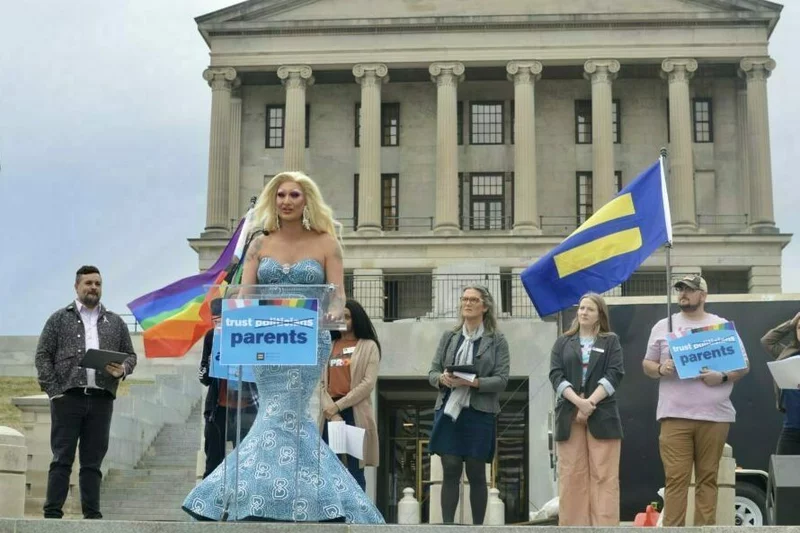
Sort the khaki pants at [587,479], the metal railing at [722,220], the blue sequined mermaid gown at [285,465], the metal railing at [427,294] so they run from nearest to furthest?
the blue sequined mermaid gown at [285,465], the khaki pants at [587,479], the metal railing at [427,294], the metal railing at [722,220]

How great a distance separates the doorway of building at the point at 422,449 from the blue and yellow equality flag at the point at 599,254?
15.6 metres

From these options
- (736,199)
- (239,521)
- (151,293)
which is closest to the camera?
(239,521)

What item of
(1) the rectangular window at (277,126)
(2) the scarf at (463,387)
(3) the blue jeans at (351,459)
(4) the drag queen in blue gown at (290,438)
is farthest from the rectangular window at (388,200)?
(4) the drag queen in blue gown at (290,438)

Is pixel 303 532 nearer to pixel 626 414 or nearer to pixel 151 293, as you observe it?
pixel 626 414

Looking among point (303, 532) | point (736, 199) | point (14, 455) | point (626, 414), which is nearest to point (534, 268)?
point (626, 414)

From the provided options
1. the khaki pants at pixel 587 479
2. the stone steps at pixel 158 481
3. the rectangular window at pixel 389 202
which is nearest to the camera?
the khaki pants at pixel 587 479

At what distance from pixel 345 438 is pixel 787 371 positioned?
383cm

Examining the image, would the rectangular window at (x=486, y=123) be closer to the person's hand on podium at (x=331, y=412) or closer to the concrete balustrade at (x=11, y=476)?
the person's hand on podium at (x=331, y=412)

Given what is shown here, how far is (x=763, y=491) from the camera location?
63.4ft

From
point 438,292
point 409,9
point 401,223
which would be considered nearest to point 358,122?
point 401,223

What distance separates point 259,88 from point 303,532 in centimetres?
5625

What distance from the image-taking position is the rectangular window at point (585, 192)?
61062 millimetres

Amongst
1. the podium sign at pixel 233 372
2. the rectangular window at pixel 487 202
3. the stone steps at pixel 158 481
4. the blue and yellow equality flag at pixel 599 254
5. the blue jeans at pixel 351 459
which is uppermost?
the rectangular window at pixel 487 202

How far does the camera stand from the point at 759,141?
5841cm
